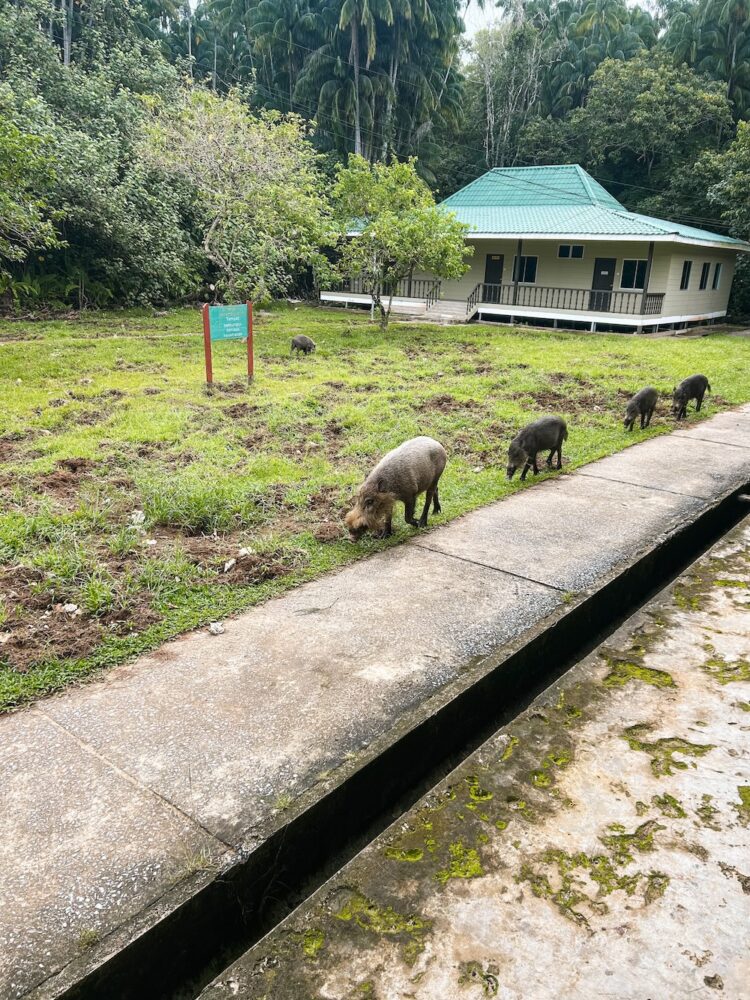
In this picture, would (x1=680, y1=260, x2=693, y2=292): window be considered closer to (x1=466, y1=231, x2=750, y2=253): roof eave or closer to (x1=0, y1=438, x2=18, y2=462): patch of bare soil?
(x1=466, y1=231, x2=750, y2=253): roof eave

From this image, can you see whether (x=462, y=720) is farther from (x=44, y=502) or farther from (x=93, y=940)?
(x=44, y=502)

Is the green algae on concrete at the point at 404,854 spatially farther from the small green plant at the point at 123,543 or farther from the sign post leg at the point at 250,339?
the sign post leg at the point at 250,339

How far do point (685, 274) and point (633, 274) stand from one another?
2446 millimetres

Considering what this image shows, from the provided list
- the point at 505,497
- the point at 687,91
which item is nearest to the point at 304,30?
the point at 687,91

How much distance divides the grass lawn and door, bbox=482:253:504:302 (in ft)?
30.7

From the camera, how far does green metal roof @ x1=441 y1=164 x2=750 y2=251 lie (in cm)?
2183

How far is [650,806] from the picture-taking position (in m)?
3.00

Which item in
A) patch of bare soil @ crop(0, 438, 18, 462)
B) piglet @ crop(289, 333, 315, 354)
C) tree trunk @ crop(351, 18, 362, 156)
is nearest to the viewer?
patch of bare soil @ crop(0, 438, 18, 462)

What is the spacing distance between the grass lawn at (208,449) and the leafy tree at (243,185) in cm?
360

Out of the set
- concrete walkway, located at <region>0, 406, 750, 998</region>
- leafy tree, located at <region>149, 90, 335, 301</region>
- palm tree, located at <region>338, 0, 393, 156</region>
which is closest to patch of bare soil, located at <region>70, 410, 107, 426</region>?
concrete walkway, located at <region>0, 406, 750, 998</region>

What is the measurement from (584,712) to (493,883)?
132 centimetres

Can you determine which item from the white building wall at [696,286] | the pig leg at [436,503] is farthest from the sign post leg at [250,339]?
the white building wall at [696,286]

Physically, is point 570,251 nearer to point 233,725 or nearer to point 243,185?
point 243,185

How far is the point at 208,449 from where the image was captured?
25.8 feet
